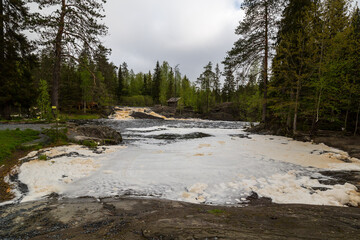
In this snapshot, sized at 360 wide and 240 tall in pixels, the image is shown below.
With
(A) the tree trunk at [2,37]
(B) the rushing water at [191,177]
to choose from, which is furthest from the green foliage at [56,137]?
(A) the tree trunk at [2,37]

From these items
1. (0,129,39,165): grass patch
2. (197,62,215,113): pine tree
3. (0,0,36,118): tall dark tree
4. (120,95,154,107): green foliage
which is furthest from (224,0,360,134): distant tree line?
(120,95,154,107): green foliage

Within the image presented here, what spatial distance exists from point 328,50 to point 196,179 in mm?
12434

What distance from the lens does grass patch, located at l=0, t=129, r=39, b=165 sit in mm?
6461

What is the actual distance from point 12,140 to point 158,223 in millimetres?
8940

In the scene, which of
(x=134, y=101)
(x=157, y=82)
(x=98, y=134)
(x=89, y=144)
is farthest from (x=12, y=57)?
(x=157, y=82)

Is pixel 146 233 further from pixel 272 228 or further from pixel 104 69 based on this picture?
pixel 104 69

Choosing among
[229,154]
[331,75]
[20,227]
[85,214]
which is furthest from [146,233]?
[331,75]

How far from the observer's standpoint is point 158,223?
7.94ft

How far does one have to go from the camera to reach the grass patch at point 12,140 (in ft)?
21.2

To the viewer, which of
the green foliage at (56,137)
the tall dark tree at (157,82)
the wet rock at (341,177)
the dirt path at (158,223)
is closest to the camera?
the dirt path at (158,223)

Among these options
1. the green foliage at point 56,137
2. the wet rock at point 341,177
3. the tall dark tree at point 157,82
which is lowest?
the wet rock at point 341,177

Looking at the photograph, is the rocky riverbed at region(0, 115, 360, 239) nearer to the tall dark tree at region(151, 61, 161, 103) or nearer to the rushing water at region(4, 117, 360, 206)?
the rushing water at region(4, 117, 360, 206)

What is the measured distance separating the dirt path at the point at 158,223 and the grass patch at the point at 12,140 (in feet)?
14.1

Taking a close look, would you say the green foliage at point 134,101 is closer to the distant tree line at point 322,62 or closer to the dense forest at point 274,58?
the dense forest at point 274,58
